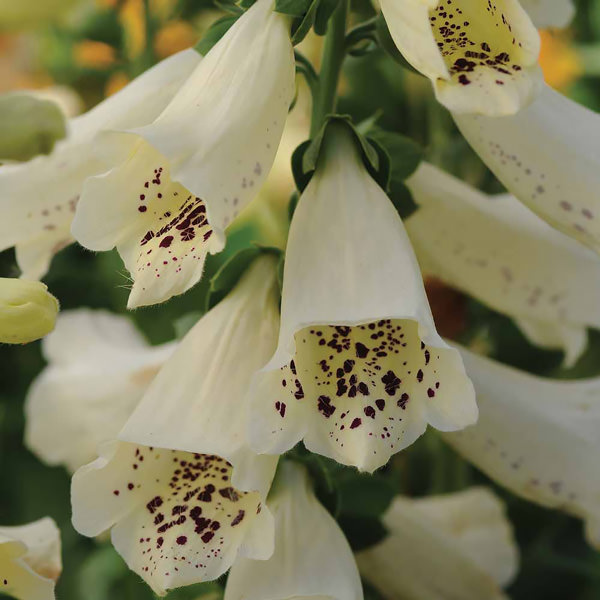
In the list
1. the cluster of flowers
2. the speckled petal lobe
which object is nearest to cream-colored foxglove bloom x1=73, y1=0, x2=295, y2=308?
the cluster of flowers

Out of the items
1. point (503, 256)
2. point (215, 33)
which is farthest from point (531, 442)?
point (215, 33)

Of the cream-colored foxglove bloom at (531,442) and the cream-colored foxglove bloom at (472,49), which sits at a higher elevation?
the cream-colored foxglove bloom at (472,49)

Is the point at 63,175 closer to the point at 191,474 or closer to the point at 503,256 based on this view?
the point at 191,474

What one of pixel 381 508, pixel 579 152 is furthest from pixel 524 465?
pixel 579 152

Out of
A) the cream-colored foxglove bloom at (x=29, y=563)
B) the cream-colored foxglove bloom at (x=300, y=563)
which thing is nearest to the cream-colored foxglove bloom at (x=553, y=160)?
the cream-colored foxglove bloom at (x=300, y=563)

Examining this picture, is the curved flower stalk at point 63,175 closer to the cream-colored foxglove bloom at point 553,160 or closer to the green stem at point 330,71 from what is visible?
the green stem at point 330,71

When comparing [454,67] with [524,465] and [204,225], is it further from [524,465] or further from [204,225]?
[524,465]
